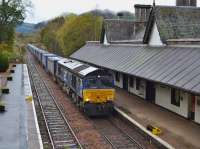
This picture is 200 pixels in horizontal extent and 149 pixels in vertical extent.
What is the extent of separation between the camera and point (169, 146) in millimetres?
16359

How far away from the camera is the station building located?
20594 mm

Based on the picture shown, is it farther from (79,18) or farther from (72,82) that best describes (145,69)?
(79,18)

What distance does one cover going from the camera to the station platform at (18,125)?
17141 millimetres

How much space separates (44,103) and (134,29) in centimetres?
2617

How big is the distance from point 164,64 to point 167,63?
0.77 feet

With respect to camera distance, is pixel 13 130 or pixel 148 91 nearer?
pixel 13 130

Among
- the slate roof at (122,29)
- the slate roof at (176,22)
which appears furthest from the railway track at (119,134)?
the slate roof at (122,29)

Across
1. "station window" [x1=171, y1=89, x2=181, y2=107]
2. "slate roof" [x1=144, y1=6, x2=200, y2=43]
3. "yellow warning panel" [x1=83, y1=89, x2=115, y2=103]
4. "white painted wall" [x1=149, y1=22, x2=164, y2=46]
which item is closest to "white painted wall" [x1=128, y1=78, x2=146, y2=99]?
"white painted wall" [x1=149, y1=22, x2=164, y2=46]

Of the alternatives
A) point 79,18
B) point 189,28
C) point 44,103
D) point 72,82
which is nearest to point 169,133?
point 72,82

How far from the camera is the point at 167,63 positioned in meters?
23.8

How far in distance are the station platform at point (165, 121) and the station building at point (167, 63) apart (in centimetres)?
52

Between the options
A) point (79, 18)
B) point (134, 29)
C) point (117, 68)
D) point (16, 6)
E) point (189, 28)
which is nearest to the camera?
point (117, 68)

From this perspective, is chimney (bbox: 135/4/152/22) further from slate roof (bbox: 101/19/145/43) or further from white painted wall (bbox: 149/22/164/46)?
white painted wall (bbox: 149/22/164/46)

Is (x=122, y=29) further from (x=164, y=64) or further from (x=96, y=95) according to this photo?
(x=96, y=95)
